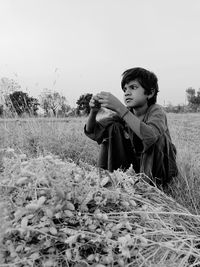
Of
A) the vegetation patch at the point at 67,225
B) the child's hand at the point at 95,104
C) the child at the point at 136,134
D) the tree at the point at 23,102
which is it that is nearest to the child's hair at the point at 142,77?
the child at the point at 136,134

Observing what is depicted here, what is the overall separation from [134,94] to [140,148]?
40cm

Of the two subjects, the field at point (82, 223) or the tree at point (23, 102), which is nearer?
the field at point (82, 223)

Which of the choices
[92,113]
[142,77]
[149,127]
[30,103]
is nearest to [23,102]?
[30,103]

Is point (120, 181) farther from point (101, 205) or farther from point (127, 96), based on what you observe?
point (127, 96)

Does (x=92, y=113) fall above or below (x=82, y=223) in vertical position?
above

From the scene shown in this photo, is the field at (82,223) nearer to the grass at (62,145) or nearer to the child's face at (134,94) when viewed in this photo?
the grass at (62,145)

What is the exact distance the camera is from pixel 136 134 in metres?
2.29

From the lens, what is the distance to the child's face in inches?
97.3

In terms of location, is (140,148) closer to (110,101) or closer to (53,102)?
(110,101)

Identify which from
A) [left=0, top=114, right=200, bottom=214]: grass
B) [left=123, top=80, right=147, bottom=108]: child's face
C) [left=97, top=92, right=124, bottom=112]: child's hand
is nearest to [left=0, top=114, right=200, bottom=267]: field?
[left=97, top=92, right=124, bottom=112]: child's hand

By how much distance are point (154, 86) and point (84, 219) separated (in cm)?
151

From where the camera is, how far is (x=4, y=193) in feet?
4.29

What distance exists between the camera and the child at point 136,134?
2.29 m

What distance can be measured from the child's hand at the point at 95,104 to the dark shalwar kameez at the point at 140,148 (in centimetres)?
15
